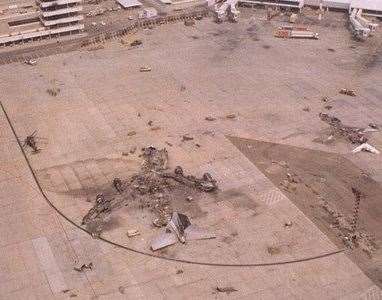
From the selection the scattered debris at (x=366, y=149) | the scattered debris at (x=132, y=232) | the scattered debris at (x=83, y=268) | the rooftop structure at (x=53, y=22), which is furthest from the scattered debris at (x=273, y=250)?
the rooftop structure at (x=53, y=22)

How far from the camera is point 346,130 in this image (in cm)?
10206

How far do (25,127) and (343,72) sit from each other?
71832 mm

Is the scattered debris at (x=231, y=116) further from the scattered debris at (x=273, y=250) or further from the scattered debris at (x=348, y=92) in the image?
the scattered debris at (x=273, y=250)

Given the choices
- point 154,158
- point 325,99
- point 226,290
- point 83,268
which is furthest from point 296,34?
point 83,268

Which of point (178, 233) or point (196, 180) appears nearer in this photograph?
point (178, 233)

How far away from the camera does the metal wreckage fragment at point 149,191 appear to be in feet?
264

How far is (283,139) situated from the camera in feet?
327

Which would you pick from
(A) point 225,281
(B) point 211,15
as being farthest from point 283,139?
(B) point 211,15

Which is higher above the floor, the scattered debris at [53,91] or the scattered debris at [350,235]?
the scattered debris at [53,91]

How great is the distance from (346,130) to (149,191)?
134ft

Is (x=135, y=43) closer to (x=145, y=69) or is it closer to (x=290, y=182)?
(x=145, y=69)

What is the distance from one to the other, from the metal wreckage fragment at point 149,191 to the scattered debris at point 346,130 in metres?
29.5

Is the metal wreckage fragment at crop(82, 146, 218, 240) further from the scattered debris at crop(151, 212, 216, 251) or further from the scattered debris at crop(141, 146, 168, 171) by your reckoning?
the scattered debris at crop(151, 212, 216, 251)

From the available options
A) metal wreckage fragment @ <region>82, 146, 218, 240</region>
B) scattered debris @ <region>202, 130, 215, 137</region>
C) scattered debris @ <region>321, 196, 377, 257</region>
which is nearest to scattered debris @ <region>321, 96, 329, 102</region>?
scattered debris @ <region>202, 130, 215, 137</region>
